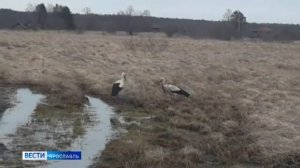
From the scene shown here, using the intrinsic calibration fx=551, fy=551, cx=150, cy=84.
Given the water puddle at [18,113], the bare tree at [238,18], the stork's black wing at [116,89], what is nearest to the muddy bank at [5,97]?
the water puddle at [18,113]

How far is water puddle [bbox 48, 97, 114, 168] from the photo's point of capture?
34.1ft

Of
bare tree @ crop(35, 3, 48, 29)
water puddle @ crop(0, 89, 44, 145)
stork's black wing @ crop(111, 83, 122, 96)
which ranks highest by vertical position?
bare tree @ crop(35, 3, 48, 29)

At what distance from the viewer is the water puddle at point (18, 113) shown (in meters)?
13.1

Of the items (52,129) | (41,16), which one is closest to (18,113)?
(52,129)

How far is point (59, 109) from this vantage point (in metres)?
16.6

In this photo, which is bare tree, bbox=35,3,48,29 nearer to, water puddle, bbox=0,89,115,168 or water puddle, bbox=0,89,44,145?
water puddle, bbox=0,89,44,145

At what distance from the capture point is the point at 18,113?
1580 centimetres

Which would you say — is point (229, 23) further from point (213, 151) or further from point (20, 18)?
point (213, 151)

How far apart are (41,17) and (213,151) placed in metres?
82.7

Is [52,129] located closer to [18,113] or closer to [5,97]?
[18,113]

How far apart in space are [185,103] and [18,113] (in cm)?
544

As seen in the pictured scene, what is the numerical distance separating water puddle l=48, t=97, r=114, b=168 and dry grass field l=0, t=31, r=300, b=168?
0.93ft

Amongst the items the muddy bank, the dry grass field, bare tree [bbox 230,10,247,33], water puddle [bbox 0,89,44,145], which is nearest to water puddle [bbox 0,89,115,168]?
water puddle [bbox 0,89,44,145]

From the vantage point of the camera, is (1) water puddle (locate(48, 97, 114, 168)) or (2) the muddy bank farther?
(2) the muddy bank
